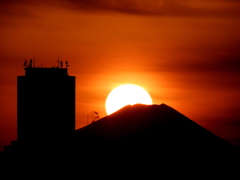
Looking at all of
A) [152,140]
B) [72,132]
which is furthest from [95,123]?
[152,140]

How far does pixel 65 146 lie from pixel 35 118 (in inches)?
879

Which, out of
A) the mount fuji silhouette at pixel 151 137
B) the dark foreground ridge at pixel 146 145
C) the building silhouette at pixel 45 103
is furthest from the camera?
the building silhouette at pixel 45 103

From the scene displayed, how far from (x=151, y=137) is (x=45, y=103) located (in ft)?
77.8

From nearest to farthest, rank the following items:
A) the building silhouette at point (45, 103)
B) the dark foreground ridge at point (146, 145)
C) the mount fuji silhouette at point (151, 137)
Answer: the dark foreground ridge at point (146, 145), the mount fuji silhouette at point (151, 137), the building silhouette at point (45, 103)

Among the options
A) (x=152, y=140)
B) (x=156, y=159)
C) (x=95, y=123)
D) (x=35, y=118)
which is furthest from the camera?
(x=35, y=118)

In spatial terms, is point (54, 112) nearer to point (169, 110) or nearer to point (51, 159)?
point (169, 110)

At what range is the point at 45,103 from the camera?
97312 millimetres

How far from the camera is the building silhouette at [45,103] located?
302 ft

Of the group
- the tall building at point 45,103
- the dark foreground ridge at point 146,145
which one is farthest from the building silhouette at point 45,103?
the dark foreground ridge at point 146,145

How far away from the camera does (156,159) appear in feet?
241

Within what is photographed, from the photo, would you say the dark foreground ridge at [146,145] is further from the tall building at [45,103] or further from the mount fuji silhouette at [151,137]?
the tall building at [45,103]

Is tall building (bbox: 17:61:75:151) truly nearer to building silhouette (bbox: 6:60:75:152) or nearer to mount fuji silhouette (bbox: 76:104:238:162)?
building silhouette (bbox: 6:60:75:152)

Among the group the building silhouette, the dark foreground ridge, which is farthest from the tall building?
the dark foreground ridge

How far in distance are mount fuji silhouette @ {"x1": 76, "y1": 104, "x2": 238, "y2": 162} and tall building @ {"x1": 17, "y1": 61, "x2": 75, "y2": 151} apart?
832cm
